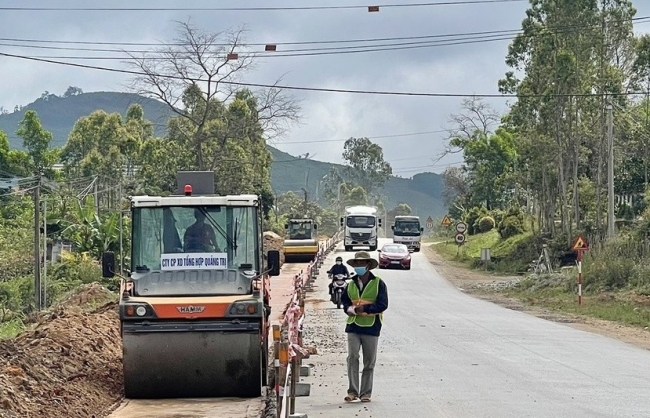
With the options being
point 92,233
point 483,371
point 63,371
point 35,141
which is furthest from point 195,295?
point 35,141

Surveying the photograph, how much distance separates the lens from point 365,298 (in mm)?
13992

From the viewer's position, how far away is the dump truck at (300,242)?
6081 centimetres

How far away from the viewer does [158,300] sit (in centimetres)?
1429

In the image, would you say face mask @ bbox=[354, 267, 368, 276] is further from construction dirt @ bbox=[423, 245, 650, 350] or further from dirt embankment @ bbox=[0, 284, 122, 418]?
construction dirt @ bbox=[423, 245, 650, 350]

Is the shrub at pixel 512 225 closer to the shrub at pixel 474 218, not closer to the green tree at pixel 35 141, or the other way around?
the shrub at pixel 474 218

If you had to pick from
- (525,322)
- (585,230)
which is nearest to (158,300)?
(525,322)

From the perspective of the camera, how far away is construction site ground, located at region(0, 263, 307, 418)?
13.1 metres

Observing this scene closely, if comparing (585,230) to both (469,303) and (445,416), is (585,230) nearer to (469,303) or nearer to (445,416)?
(469,303)

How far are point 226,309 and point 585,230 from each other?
45.0m

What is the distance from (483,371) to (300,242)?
44.0 metres

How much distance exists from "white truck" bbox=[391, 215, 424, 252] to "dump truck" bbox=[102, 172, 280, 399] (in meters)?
59.7

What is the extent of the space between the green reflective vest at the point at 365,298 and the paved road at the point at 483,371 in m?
1.08

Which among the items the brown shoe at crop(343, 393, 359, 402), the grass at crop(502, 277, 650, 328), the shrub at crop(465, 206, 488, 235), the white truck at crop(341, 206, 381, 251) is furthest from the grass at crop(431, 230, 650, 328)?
the shrub at crop(465, 206, 488, 235)

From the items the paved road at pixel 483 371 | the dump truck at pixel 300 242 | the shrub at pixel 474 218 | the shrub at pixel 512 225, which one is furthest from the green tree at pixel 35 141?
the paved road at pixel 483 371
